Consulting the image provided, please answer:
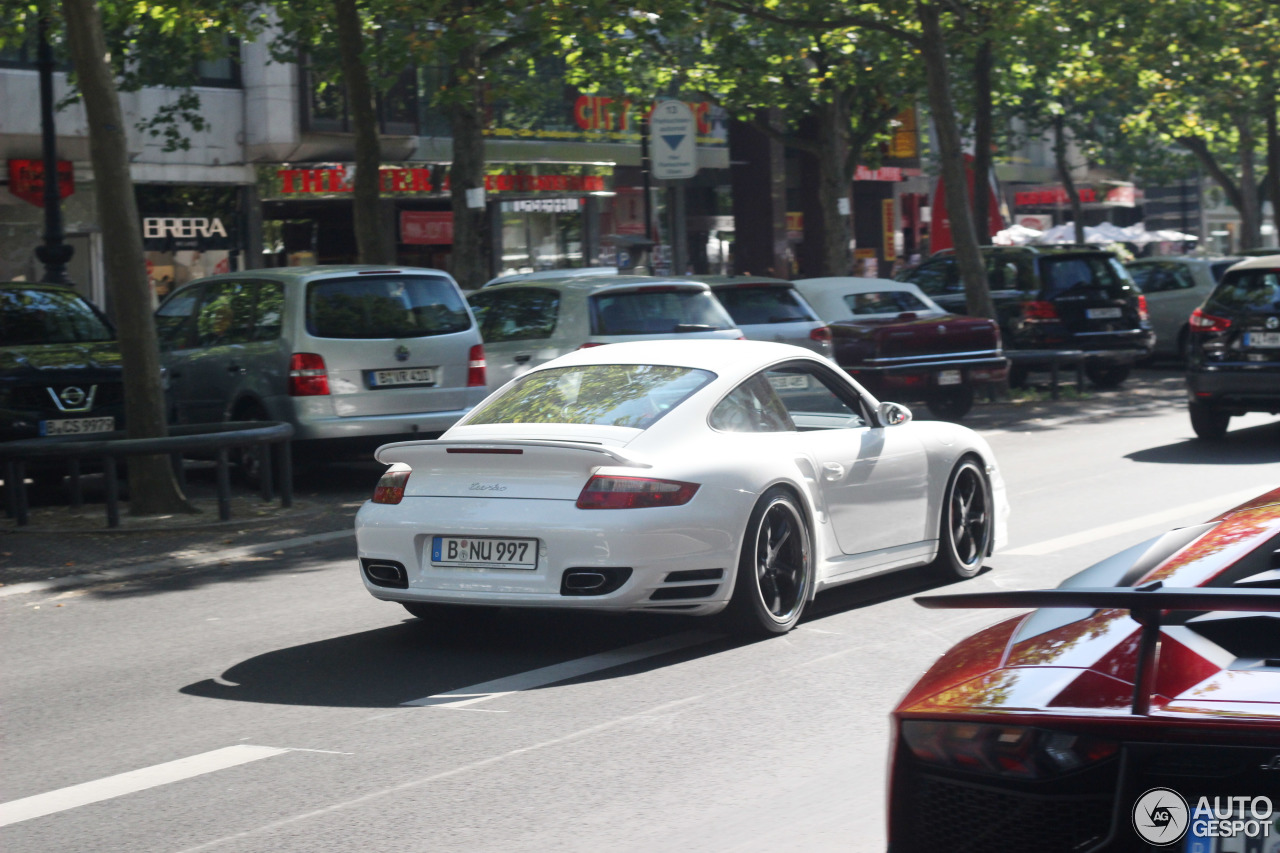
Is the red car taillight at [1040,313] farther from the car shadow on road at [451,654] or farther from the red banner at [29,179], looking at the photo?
the car shadow on road at [451,654]

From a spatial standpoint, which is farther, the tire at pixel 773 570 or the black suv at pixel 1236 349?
the black suv at pixel 1236 349

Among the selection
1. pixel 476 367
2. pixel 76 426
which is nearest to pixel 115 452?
pixel 76 426

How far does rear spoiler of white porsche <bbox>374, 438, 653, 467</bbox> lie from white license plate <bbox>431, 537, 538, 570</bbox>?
0.39m

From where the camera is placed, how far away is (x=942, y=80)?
2362 centimetres

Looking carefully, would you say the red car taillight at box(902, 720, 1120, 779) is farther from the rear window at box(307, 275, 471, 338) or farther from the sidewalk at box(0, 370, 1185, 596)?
the rear window at box(307, 275, 471, 338)

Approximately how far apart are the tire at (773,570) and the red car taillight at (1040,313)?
1596 cm

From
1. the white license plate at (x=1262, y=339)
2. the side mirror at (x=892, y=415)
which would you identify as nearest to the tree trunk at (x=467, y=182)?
the white license plate at (x=1262, y=339)

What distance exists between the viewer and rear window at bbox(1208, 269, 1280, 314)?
603 inches

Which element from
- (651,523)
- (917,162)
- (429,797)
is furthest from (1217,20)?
(429,797)

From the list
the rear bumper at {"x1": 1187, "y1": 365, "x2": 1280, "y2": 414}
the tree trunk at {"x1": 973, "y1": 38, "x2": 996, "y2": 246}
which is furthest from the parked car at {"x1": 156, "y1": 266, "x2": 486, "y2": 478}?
the tree trunk at {"x1": 973, "y1": 38, "x2": 996, "y2": 246}

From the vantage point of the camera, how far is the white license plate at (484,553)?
23.4 ft

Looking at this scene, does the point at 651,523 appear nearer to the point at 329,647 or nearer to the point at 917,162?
the point at 329,647

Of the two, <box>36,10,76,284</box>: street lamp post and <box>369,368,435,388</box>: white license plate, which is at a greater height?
<box>36,10,76,284</box>: street lamp post

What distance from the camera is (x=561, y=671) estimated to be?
7020 millimetres
